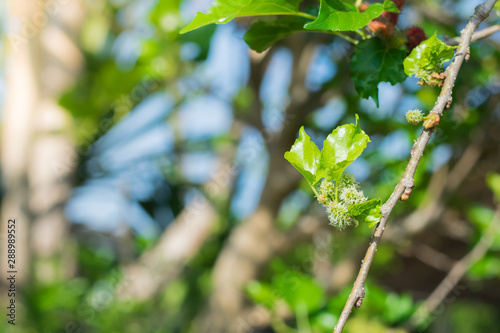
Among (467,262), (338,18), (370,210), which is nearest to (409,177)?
(370,210)

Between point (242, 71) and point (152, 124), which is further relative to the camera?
point (152, 124)

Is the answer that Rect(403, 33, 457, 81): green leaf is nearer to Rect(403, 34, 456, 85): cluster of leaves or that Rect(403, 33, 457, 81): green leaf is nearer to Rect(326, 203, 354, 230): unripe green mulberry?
Rect(403, 34, 456, 85): cluster of leaves

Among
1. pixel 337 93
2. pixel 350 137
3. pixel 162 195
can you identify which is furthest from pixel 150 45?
pixel 162 195

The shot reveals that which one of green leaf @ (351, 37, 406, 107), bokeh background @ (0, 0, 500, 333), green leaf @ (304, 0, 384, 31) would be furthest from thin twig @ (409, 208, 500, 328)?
green leaf @ (304, 0, 384, 31)

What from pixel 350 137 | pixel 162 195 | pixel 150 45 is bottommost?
pixel 162 195

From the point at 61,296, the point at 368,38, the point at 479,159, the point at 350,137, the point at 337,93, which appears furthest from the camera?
the point at 61,296

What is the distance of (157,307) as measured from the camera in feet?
6.57

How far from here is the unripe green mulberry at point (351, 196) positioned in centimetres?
35

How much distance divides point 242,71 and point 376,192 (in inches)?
26.4

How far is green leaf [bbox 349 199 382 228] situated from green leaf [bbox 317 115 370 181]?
0.03 m

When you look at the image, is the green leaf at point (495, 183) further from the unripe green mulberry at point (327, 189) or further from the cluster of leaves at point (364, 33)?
the unripe green mulberry at point (327, 189)

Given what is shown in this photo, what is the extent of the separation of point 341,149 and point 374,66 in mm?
156

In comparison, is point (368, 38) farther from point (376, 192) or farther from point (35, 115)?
point (35, 115)

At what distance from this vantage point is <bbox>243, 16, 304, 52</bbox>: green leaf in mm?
477
